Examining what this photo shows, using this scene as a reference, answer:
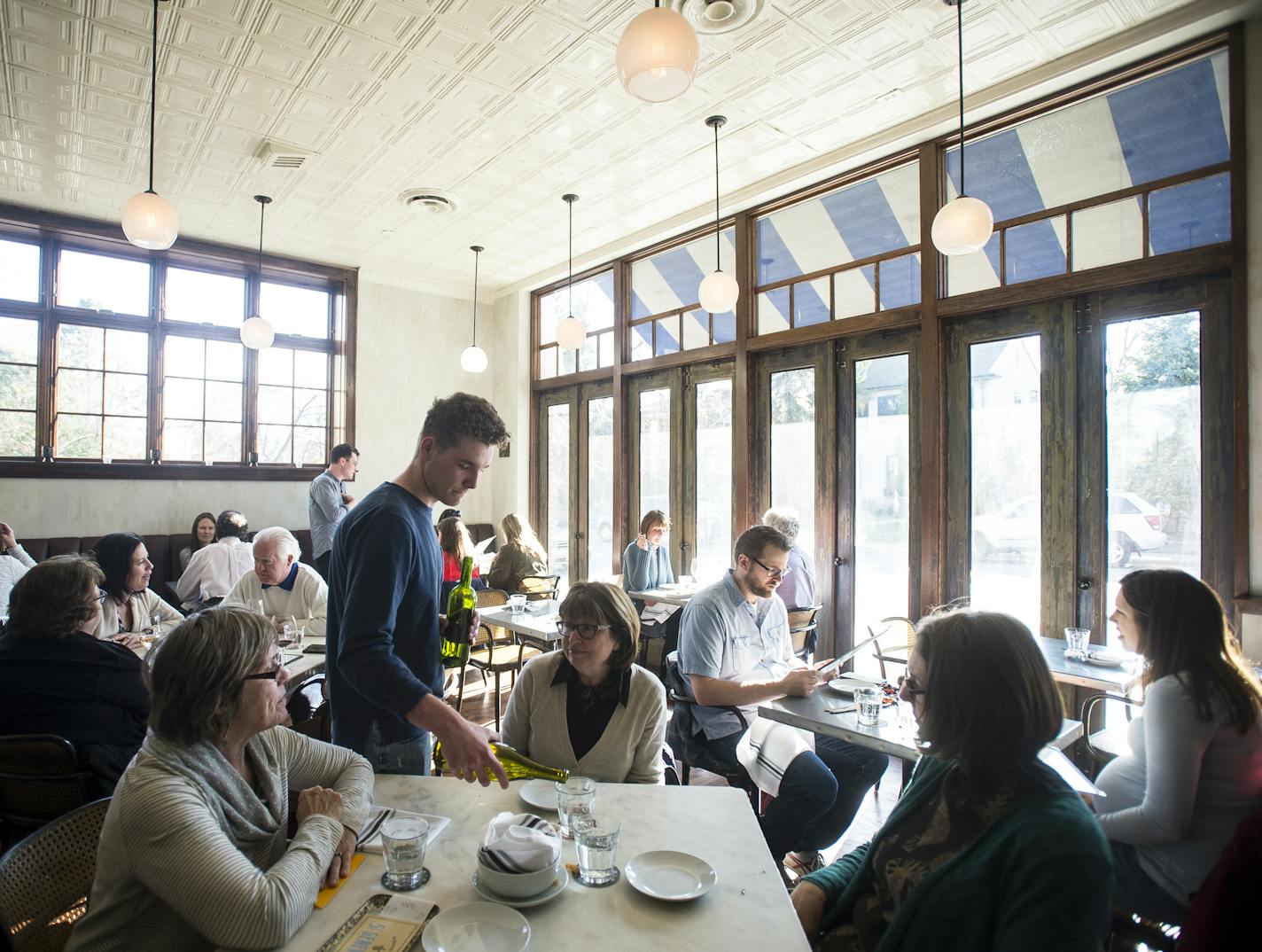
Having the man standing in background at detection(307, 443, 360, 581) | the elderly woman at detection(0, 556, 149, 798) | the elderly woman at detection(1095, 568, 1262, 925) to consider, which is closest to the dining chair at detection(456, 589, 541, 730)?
the man standing in background at detection(307, 443, 360, 581)

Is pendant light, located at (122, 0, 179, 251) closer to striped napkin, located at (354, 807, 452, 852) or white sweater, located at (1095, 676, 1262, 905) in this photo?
striped napkin, located at (354, 807, 452, 852)

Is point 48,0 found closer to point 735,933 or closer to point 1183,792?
point 735,933

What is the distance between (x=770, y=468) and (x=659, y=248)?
8.00 ft

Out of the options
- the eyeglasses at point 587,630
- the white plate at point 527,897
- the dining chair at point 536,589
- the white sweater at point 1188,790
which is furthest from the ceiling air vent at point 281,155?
the white sweater at point 1188,790

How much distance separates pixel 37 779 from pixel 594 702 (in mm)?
1591

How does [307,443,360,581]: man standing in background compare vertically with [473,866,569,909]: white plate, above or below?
above

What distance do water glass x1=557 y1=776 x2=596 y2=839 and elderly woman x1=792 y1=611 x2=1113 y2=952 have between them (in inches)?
21.0

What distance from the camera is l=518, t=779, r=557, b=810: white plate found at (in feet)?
5.47

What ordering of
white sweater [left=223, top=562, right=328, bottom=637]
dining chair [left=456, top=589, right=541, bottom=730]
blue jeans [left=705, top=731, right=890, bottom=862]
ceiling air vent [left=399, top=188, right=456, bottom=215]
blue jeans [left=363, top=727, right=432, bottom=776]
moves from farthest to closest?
ceiling air vent [left=399, top=188, right=456, bottom=215] → dining chair [left=456, top=589, right=541, bottom=730] → white sweater [left=223, top=562, right=328, bottom=637] → blue jeans [left=705, top=731, right=890, bottom=862] → blue jeans [left=363, top=727, right=432, bottom=776]

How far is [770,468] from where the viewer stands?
225 inches

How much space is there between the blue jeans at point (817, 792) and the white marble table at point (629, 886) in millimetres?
873

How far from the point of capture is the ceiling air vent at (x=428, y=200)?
223 inches

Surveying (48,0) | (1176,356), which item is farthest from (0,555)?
(1176,356)

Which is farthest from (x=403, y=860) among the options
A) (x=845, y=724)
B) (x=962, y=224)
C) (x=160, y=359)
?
(x=160, y=359)
